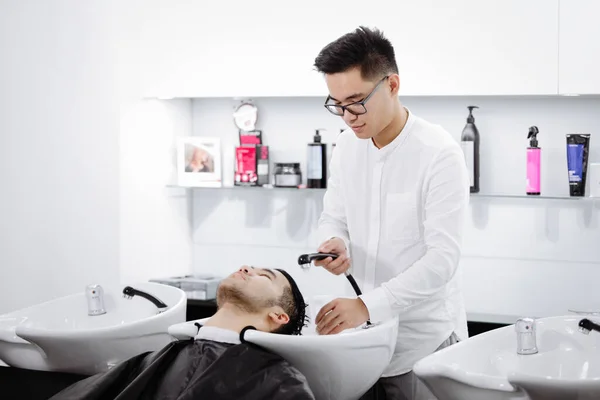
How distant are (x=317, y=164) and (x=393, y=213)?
3.69 ft

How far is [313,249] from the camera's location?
3.47 meters

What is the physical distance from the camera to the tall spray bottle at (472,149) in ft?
10.1

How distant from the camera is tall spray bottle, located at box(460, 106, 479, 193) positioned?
10.1 feet

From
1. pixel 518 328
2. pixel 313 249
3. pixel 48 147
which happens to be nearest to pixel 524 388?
pixel 518 328

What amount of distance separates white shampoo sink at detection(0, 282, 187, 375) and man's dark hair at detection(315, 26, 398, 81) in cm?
94

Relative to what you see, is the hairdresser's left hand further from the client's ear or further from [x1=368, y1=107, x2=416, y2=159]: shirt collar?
[x1=368, y1=107, x2=416, y2=159]: shirt collar

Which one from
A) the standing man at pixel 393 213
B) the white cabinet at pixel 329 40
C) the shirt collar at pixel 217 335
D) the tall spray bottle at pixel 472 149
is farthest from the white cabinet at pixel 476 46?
the shirt collar at pixel 217 335

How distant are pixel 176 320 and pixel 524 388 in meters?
1.23

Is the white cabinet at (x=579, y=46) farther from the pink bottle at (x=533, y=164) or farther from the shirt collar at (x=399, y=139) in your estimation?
the shirt collar at (x=399, y=139)

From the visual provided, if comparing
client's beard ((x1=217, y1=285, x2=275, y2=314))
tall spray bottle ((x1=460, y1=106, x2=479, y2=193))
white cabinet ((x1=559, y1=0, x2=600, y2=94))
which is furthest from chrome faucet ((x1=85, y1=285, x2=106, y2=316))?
white cabinet ((x1=559, y1=0, x2=600, y2=94))

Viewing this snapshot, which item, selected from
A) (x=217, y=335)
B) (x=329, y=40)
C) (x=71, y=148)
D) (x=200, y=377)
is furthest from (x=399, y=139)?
(x=71, y=148)

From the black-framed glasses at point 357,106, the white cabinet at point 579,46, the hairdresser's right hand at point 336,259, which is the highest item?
the white cabinet at point 579,46

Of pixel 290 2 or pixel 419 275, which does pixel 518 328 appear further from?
pixel 290 2

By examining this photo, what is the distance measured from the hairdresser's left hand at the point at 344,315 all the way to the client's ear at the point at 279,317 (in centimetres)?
19
